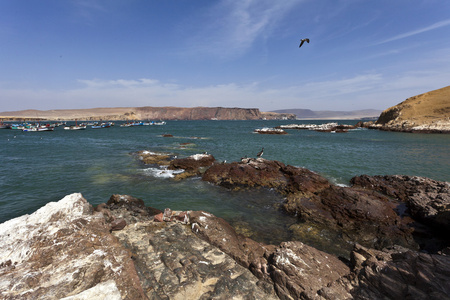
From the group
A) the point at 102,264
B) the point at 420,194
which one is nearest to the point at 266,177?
the point at 420,194

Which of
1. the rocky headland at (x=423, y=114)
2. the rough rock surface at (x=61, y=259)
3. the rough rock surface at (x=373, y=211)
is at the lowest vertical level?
the rough rock surface at (x=373, y=211)

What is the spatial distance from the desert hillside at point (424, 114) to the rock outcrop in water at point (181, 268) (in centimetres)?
7647

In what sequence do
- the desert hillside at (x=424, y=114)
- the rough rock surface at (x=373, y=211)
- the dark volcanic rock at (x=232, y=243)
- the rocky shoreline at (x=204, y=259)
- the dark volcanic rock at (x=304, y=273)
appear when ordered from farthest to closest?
the desert hillside at (x=424, y=114) < the rough rock surface at (x=373, y=211) < the dark volcanic rock at (x=232, y=243) < the dark volcanic rock at (x=304, y=273) < the rocky shoreline at (x=204, y=259)

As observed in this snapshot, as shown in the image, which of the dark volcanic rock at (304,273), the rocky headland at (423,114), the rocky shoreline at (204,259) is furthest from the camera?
the rocky headland at (423,114)

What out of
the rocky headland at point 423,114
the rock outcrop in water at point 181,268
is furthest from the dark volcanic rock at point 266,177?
A: the rocky headland at point 423,114

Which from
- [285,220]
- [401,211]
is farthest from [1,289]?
[401,211]

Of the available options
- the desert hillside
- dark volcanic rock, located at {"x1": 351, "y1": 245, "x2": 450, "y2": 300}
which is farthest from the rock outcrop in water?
the desert hillside

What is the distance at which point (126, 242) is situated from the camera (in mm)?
7078

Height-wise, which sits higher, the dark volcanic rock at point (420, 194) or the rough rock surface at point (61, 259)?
the rough rock surface at point (61, 259)

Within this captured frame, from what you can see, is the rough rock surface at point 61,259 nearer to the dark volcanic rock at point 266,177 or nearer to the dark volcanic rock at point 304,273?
the dark volcanic rock at point 304,273

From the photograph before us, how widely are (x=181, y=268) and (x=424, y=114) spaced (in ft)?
306

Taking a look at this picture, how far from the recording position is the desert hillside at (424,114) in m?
60.2

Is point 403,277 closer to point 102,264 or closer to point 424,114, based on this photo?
point 102,264

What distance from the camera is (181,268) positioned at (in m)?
5.87
